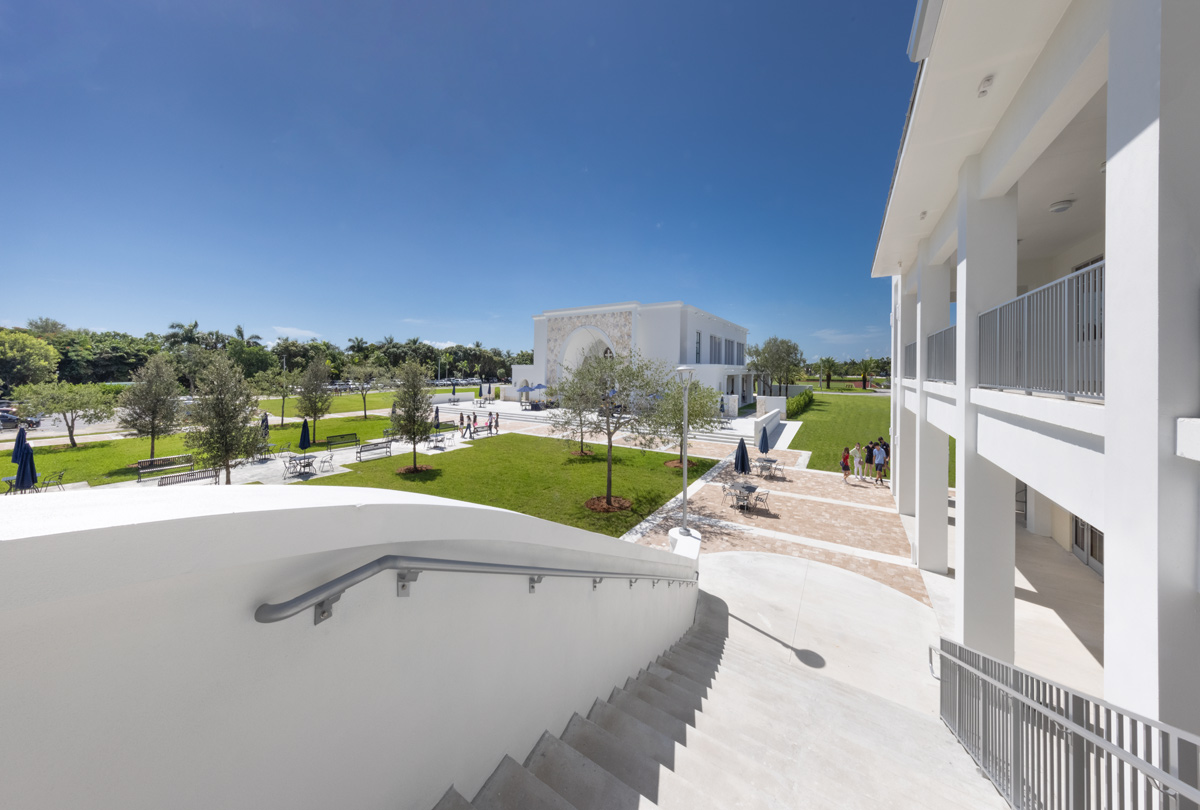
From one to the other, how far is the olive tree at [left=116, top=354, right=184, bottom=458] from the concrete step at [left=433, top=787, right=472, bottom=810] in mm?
22075

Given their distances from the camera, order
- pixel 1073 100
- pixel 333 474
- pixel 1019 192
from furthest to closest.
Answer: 1. pixel 333 474
2. pixel 1019 192
3. pixel 1073 100

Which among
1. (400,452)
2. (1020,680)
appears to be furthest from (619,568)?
(400,452)

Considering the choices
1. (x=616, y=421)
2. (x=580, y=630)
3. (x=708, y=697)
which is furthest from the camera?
(x=616, y=421)

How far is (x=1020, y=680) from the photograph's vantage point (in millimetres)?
3514

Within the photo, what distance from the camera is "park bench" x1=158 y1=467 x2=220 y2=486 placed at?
45.0ft

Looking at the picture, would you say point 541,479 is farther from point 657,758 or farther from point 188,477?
point 657,758

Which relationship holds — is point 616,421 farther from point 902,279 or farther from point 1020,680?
point 1020,680

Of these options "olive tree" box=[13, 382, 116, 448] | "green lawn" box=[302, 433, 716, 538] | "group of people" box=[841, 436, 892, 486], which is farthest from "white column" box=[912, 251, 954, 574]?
"olive tree" box=[13, 382, 116, 448]

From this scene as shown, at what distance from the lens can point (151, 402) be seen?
18203mm

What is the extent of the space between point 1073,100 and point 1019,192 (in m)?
3.19

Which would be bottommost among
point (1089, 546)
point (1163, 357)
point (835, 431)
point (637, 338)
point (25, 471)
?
point (1089, 546)

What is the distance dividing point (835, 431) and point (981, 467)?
24522 millimetres

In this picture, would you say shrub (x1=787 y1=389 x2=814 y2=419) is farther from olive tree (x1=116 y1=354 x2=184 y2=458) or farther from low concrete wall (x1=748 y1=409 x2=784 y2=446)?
olive tree (x1=116 y1=354 x2=184 y2=458)

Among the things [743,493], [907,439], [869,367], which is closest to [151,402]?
[743,493]
